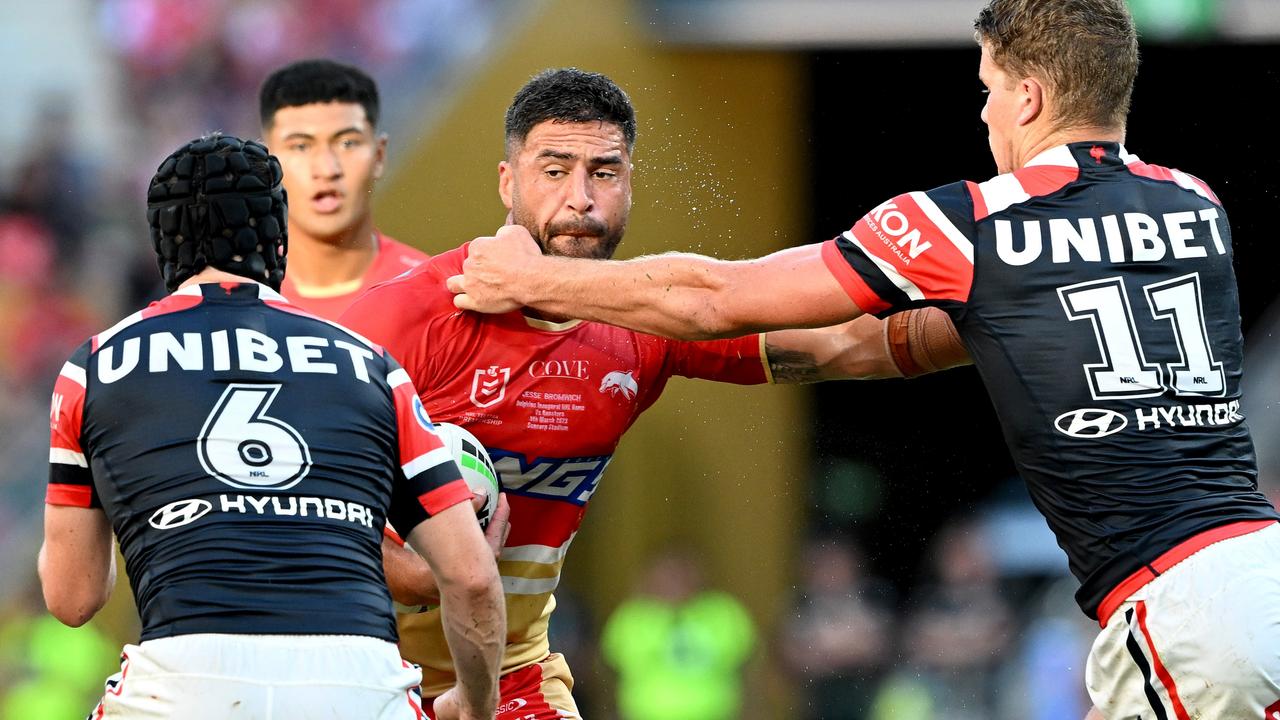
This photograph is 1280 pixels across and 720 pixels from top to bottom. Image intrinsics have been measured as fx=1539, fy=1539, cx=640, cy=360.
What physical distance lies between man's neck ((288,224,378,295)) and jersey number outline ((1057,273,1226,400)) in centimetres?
538

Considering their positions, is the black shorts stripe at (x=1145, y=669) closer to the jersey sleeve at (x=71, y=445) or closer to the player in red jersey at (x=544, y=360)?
the player in red jersey at (x=544, y=360)

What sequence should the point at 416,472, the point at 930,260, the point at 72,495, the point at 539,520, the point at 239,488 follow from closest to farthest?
the point at 239,488 < the point at 72,495 < the point at 416,472 < the point at 930,260 < the point at 539,520

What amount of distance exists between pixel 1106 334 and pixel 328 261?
5.52 metres

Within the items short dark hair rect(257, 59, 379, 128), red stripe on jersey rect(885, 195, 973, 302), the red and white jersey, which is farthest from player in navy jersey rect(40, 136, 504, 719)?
short dark hair rect(257, 59, 379, 128)

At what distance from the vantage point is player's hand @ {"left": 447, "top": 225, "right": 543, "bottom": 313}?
441 cm

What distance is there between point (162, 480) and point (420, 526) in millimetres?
576

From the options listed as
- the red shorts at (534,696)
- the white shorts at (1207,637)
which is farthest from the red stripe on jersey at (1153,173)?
the red shorts at (534,696)

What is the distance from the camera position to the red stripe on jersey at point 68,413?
3215mm

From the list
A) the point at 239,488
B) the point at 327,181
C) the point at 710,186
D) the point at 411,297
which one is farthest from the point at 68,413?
the point at 710,186

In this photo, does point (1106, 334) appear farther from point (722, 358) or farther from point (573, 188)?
point (573, 188)

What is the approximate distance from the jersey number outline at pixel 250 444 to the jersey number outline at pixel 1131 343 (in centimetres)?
180

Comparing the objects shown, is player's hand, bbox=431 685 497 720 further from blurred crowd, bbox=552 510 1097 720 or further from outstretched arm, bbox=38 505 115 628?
blurred crowd, bbox=552 510 1097 720

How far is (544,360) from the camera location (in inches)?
183

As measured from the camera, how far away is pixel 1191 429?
3.62 meters
